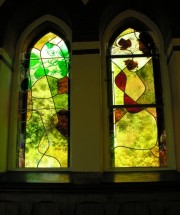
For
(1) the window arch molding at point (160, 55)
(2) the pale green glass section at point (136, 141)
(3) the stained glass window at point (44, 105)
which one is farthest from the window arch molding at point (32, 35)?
(2) the pale green glass section at point (136, 141)

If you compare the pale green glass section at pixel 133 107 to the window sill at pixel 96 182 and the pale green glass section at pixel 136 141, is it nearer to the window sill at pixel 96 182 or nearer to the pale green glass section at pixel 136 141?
the pale green glass section at pixel 136 141

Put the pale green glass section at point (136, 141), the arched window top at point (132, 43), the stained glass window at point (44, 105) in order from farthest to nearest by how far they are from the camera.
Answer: the arched window top at point (132, 43)
the stained glass window at point (44, 105)
the pale green glass section at point (136, 141)

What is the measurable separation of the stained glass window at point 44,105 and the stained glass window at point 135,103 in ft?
1.82

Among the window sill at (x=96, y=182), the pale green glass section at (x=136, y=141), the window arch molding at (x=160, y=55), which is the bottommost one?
the window sill at (x=96, y=182)

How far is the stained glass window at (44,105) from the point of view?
3465 millimetres

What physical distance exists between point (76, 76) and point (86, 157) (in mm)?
882

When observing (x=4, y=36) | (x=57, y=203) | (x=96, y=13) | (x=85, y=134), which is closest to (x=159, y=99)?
(x=85, y=134)

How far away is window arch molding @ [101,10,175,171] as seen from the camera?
337 centimetres

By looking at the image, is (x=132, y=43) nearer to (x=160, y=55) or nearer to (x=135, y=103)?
(x=160, y=55)

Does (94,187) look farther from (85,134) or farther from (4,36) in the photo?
(4,36)

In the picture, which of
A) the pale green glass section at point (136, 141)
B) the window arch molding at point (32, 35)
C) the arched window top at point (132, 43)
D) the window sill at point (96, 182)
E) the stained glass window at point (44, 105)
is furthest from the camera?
the arched window top at point (132, 43)

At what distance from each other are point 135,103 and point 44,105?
1.06 m

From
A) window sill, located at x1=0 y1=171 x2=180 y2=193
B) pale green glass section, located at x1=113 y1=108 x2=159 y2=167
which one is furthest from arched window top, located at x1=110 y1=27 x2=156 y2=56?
window sill, located at x1=0 y1=171 x2=180 y2=193

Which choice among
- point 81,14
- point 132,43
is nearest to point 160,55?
point 132,43
